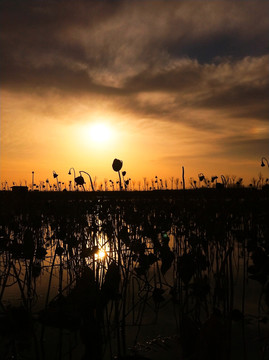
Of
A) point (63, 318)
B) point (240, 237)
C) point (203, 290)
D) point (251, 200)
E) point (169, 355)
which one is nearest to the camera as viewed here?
point (63, 318)

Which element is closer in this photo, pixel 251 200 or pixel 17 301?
pixel 17 301

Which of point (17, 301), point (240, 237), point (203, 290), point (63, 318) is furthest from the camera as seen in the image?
point (240, 237)

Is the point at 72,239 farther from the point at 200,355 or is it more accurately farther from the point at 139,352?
the point at 200,355

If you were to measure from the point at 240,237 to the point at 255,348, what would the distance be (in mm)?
1775

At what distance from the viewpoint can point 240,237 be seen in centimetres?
429

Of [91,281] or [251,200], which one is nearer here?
[91,281]

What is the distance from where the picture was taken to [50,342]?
276 centimetres

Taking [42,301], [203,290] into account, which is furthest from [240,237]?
[42,301]

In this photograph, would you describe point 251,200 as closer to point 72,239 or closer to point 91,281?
point 72,239

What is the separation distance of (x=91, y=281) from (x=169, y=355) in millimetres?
1511

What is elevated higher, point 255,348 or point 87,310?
point 87,310

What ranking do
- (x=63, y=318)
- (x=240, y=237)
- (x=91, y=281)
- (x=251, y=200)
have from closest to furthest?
(x=63, y=318), (x=91, y=281), (x=240, y=237), (x=251, y=200)

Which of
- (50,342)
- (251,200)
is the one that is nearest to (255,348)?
(50,342)

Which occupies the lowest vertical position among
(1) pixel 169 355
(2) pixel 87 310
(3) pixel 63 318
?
(1) pixel 169 355
